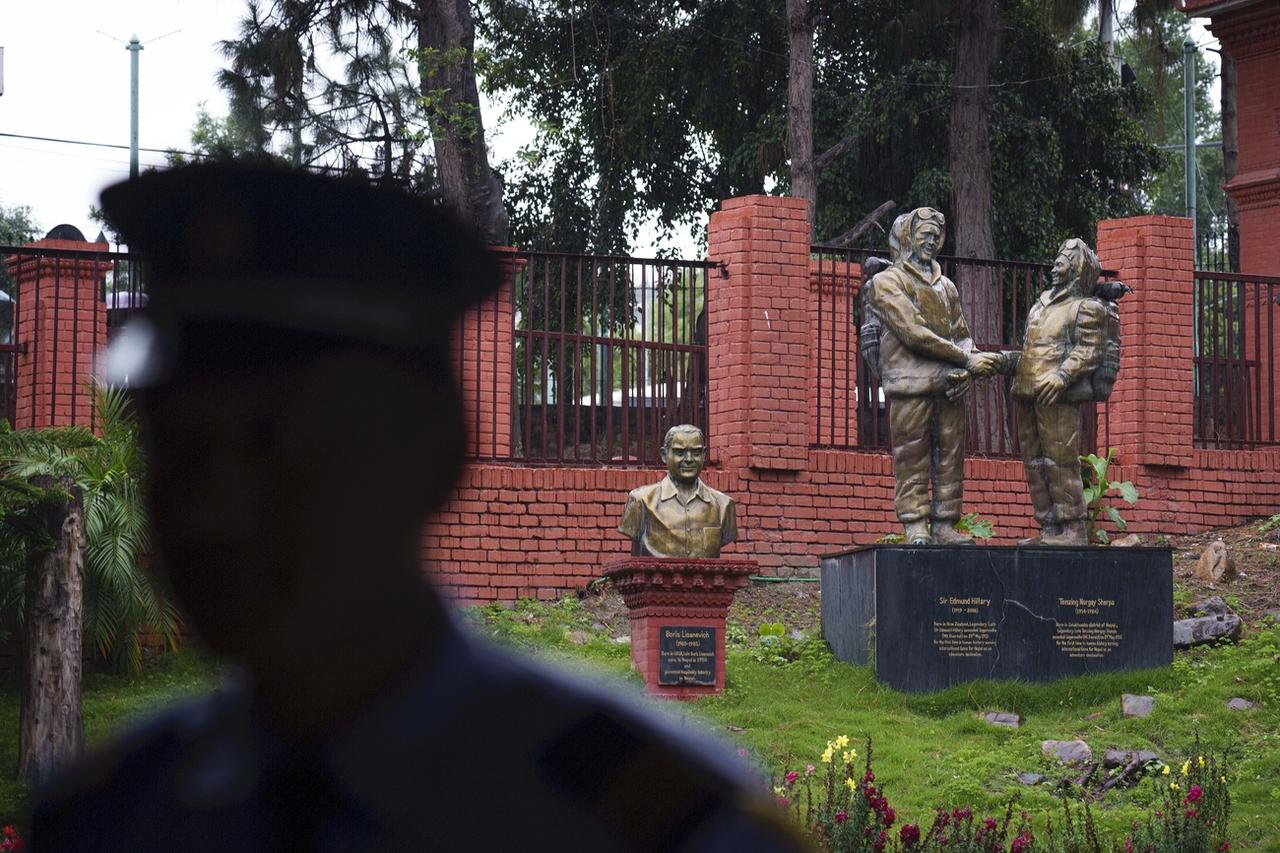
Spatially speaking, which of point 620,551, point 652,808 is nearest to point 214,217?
point 652,808

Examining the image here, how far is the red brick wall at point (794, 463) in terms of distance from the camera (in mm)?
13617

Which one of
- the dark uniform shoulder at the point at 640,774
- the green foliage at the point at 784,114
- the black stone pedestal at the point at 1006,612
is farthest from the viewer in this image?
the green foliage at the point at 784,114

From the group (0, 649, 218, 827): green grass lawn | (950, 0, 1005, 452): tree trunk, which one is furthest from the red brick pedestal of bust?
(950, 0, 1005, 452): tree trunk

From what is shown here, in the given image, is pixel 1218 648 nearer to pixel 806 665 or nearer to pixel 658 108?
pixel 806 665

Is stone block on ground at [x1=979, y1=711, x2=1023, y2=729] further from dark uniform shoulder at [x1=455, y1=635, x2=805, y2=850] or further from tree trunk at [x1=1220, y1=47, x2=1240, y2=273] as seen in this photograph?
tree trunk at [x1=1220, y1=47, x2=1240, y2=273]

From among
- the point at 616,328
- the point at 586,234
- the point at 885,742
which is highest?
the point at 586,234

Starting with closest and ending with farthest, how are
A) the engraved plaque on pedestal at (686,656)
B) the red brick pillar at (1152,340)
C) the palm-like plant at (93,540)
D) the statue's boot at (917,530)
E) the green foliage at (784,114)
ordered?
the palm-like plant at (93,540)
the engraved plaque on pedestal at (686,656)
the statue's boot at (917,530)
the red brick pillar at (1152,340)
the green foliage at (784,114)

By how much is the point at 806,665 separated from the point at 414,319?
35.4ft

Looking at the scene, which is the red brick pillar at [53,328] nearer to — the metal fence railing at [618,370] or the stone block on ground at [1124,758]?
the metal fence railing at [618,370]

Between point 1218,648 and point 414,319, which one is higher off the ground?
point 414,319

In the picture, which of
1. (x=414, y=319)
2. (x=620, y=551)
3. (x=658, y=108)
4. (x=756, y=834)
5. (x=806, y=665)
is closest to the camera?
(x=756, y=834)

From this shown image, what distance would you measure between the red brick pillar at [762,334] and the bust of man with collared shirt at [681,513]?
2.62 m

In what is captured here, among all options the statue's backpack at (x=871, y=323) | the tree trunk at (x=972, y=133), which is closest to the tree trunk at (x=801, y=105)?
the tree trunk at (x=972, y=133)

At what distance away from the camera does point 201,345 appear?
104 cm
